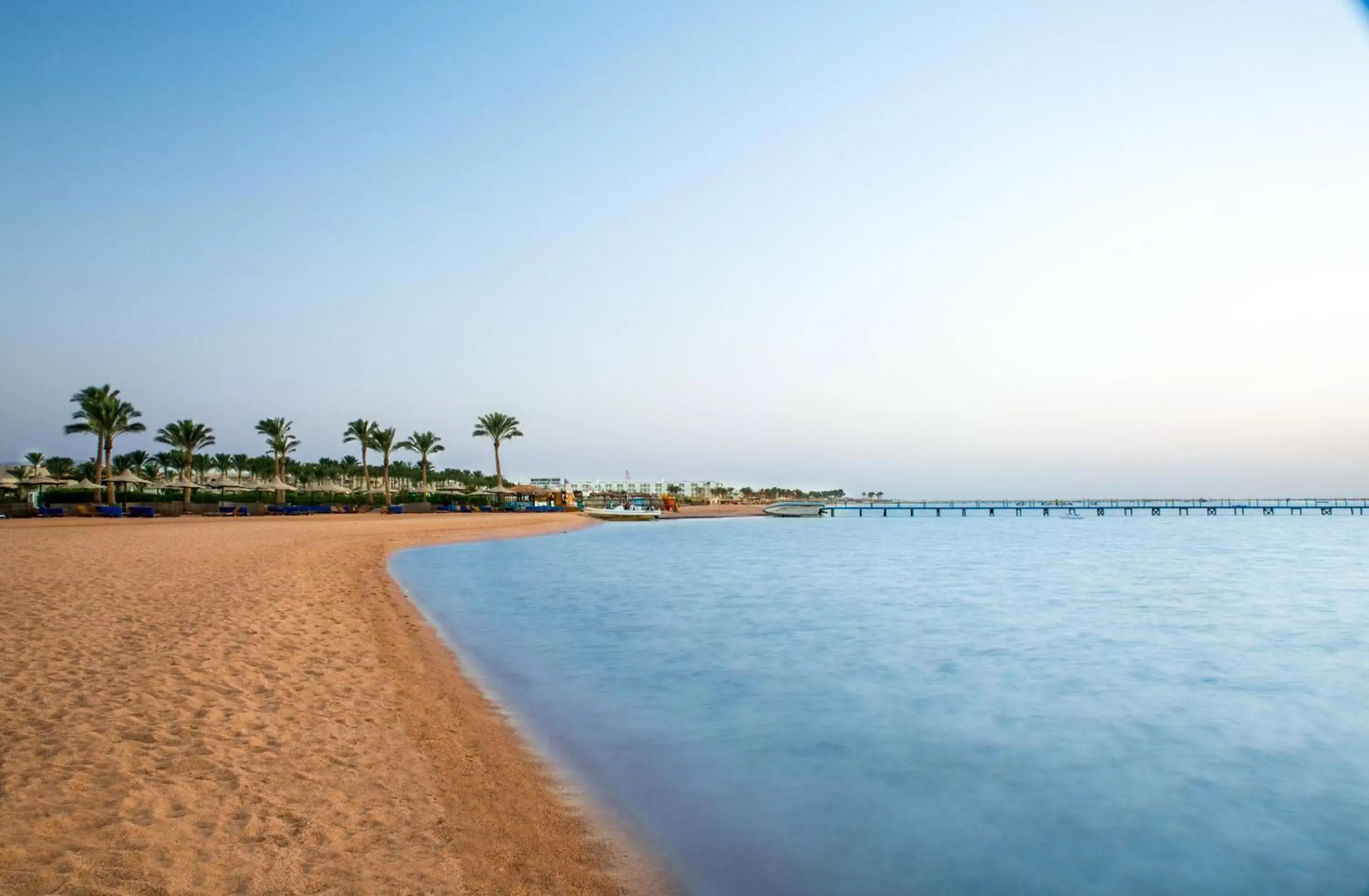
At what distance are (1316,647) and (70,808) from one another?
1768cm

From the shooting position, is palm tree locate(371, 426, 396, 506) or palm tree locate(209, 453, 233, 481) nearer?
palm tree locate(371, 426, 396, 506)

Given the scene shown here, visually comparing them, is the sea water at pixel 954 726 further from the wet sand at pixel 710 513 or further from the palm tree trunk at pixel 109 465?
the wet sand at pixel 710 513

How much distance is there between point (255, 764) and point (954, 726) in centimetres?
713

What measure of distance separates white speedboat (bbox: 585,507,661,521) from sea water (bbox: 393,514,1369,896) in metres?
56.5

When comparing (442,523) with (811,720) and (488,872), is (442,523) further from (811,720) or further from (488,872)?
(488,872)

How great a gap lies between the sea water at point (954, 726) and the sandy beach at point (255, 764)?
0.86 meters

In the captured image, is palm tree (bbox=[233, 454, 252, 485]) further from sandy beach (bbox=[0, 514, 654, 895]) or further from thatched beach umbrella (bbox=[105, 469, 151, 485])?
sandy beach (bbox=[0, 514, 654, 895])

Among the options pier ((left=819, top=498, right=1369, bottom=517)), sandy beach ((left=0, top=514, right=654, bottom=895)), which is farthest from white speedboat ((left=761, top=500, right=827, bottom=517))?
sandy beach ((left=0, top=514, right=654, bottom=895))

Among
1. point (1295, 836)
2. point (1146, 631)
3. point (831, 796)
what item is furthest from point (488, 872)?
point (1146, 631)

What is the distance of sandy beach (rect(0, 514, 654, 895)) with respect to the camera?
4.12 m

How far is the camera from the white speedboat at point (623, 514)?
Result: 79562 millimetres

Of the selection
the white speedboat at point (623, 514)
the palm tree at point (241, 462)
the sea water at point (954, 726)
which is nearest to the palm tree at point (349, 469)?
the palm tree at point (241, 462)

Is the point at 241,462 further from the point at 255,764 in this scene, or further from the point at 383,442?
the point at 255,764

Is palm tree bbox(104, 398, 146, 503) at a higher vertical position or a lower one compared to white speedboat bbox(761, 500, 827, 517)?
higher
